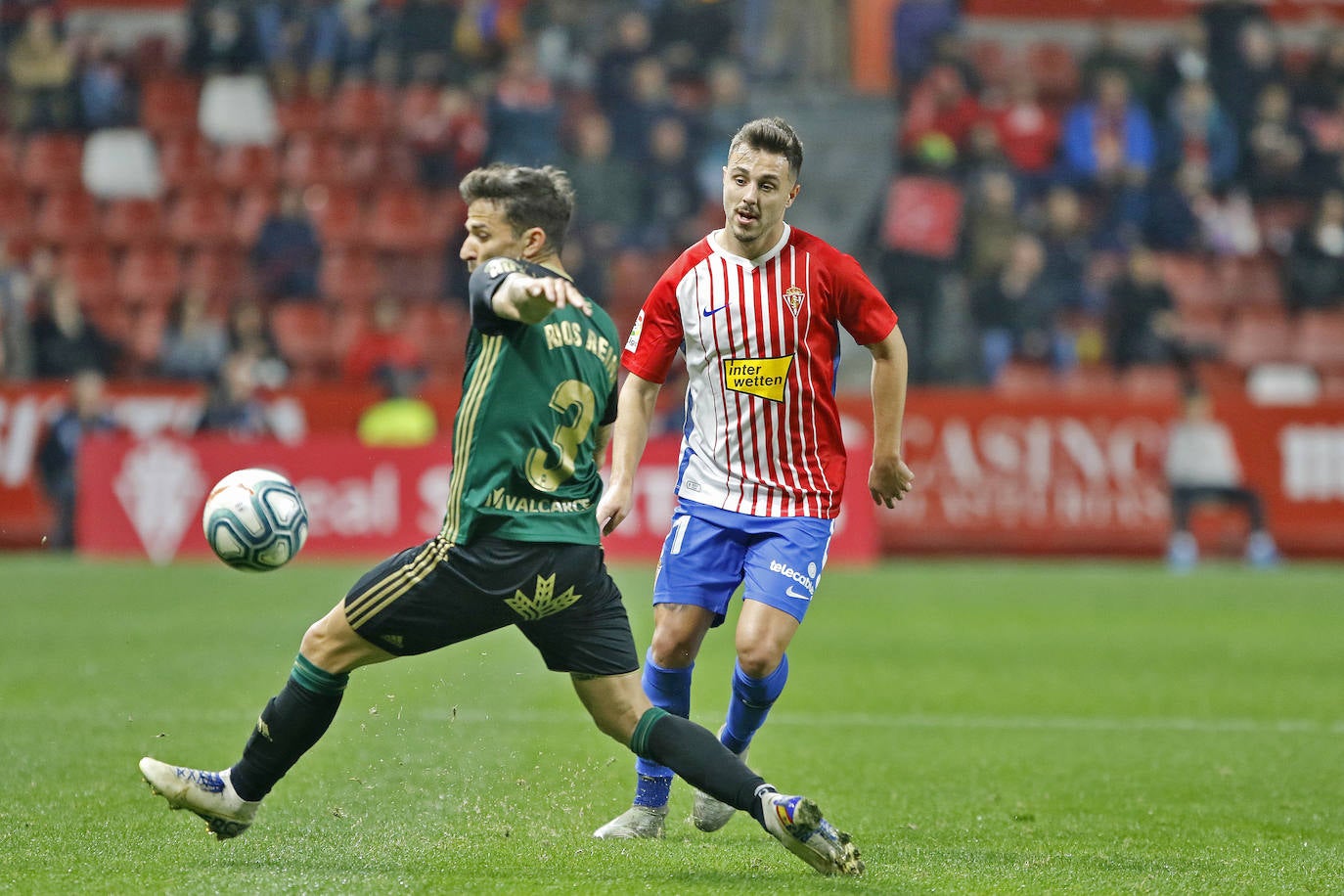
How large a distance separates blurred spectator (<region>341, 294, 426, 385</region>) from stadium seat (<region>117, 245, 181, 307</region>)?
9.85 feet

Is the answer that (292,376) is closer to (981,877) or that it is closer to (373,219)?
(373,219)

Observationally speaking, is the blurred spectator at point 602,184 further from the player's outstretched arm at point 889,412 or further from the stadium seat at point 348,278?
the player's outstretched arm at point 889,412

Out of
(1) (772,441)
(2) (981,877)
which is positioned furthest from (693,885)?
(1) (772,441)

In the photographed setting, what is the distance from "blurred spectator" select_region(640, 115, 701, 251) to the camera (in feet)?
60.7

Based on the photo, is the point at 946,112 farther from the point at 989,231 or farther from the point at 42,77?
the point at 42,77

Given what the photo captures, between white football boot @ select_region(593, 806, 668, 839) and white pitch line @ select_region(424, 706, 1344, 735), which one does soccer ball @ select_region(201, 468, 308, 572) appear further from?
white pitch line @ select_region(424, 706, 1344, 735)

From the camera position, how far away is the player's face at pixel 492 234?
16.1 feet

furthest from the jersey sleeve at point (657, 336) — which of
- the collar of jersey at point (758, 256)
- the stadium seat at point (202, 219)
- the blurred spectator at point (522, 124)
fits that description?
the stadium seat at point (202, 219)

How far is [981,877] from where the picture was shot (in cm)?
480

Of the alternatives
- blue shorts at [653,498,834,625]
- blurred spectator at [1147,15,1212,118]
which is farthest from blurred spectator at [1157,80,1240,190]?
blue shorts at [653,498,834,625]

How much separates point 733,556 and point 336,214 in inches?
596

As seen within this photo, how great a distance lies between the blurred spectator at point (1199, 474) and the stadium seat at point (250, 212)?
397 inches

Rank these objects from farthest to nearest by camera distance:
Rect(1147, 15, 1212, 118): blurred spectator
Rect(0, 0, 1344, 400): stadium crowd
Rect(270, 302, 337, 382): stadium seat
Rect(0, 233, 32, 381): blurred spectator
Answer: Rect(1147, 15, 1212, 118): blurred spectator, Rect(270, 302, 337, 382): stadium seat, Rect(0, 0, 1344, 400): stadium crowd, Rect(0, 233, 32, 381): blurred spectator

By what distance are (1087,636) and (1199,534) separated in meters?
6.11
